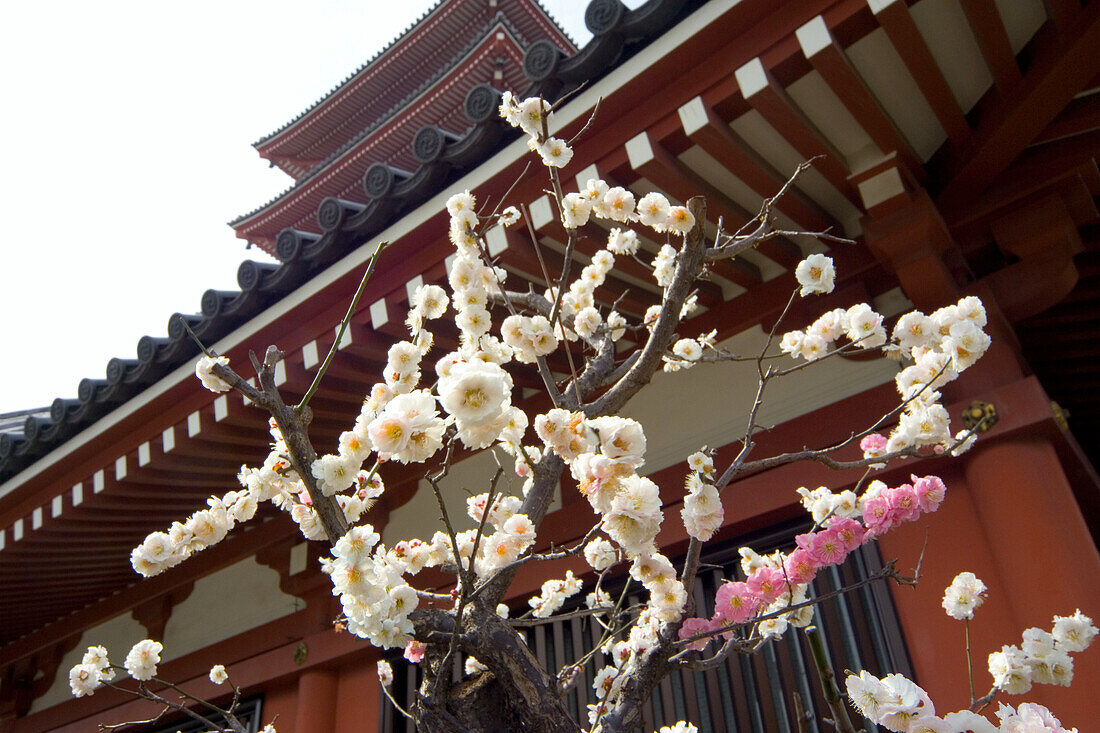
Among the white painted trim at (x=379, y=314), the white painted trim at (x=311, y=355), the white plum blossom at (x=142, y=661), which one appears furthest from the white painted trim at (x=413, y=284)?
the white plum blossom at (x=142, y=661)

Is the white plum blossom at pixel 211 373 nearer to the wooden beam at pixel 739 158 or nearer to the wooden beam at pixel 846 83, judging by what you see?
the wooden beam at pixel 739 158

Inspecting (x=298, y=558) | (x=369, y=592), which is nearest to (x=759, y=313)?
(x=369, y=592)

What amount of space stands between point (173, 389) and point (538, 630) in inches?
81.8

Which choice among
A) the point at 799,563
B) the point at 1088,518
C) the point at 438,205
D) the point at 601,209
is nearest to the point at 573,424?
the point at 799,563

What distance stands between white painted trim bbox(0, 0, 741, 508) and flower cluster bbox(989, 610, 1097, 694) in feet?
5.99

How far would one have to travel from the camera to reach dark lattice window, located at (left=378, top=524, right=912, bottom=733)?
2.63 m

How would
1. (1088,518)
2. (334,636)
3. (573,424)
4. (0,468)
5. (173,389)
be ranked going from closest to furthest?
(573,424) → (1088,518) → (173,389) → (334,636) → (0,468)

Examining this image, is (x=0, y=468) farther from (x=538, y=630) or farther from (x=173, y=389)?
(x=538, y=630)

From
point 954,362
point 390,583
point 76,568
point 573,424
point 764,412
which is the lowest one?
point 390,583

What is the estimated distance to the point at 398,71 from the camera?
34.6 feet

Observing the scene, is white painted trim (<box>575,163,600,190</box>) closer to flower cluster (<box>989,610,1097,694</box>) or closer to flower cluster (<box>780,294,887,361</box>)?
flower cluster (<box>780,294,887,361</box>)

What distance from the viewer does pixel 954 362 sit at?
1.96 m

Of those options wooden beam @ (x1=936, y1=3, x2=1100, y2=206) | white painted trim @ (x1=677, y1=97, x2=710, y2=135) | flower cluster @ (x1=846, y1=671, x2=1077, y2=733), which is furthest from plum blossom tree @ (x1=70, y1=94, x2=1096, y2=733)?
wooden beam @ (x1=936, y1=3, x2=1100, y2=206)

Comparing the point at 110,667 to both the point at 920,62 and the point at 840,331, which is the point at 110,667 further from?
the point at 920,62
